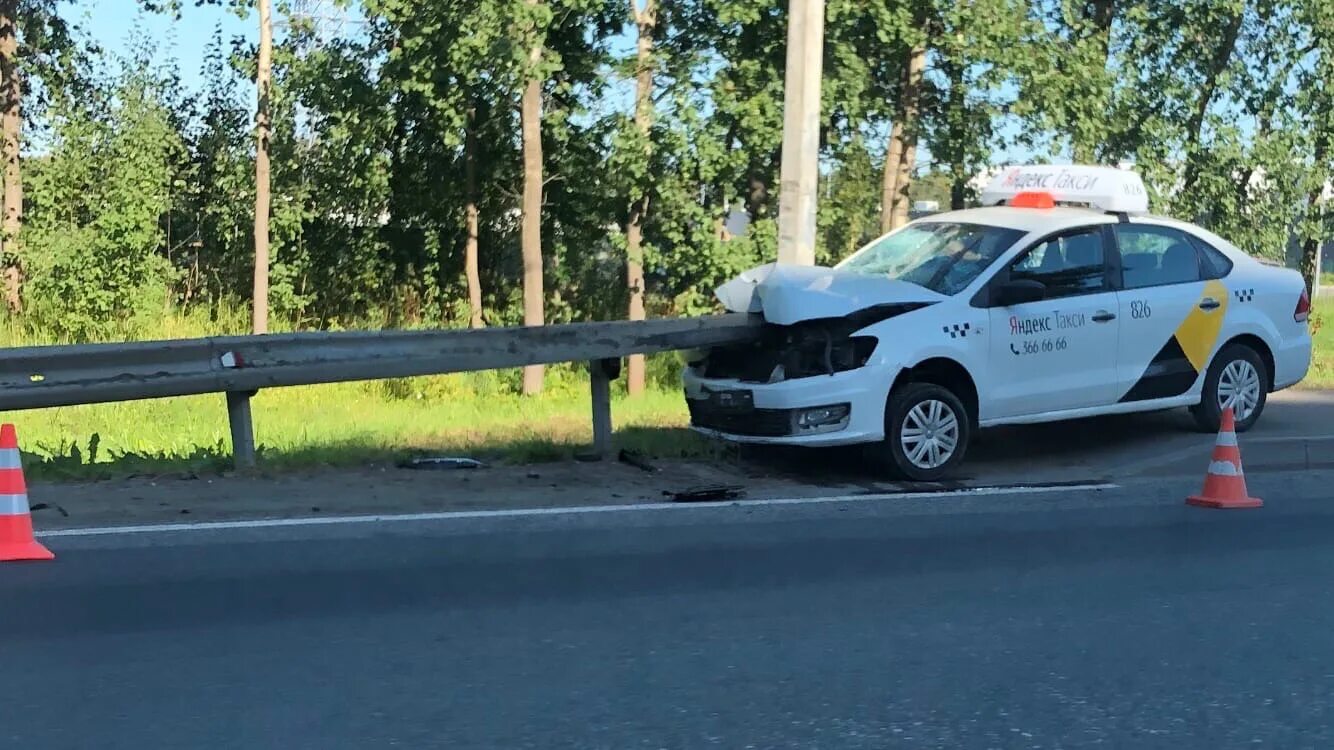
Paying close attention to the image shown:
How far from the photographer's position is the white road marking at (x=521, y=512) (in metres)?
7.08

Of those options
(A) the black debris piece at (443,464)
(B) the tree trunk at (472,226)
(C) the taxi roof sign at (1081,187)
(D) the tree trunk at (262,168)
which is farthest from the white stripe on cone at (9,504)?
(B) the tree trunk at (472,226)

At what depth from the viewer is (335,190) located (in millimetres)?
20984

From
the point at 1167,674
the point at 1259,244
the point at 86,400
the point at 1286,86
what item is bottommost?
the point at 1167,674

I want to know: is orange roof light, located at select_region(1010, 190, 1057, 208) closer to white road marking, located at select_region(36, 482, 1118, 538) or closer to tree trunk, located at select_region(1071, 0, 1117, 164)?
white road marking, located at select_region(36, 482, 1118, 538)

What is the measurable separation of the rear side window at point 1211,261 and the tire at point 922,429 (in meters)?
2.51

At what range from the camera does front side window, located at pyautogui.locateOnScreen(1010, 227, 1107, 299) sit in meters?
9.62

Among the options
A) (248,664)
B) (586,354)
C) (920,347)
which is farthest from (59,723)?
(920,347)

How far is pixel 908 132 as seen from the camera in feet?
60.6

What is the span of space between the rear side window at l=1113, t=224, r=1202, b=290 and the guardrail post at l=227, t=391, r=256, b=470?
238 inches

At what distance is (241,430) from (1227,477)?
5.96 meters

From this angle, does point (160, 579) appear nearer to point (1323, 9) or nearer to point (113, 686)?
point (113, 686)

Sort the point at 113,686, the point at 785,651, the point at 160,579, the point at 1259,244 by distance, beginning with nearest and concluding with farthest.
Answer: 1. the point at 113,686
2. the point at 785,651
3. the point at 160,579
4. the point at 1259,244

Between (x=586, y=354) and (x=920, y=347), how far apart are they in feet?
7.18

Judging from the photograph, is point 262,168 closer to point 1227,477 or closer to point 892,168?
point 892,168
